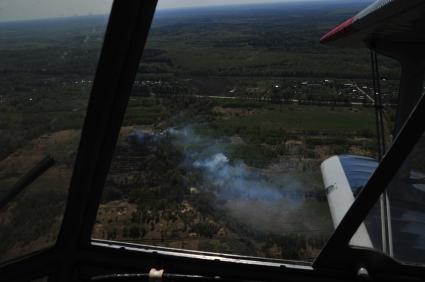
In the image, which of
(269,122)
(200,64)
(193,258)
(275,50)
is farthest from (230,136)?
(193,258)

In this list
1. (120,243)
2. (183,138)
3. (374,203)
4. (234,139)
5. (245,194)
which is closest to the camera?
(374,203)

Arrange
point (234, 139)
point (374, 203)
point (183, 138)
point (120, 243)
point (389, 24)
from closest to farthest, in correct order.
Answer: point (374, 203)
point (389, 24)
point (120, 243)
point (183, 138)
point (234, 139)

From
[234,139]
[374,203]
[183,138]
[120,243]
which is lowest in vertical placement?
[234,139]

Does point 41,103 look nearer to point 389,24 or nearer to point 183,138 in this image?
point 389,24

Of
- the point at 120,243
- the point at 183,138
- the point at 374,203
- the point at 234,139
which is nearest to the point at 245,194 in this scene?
the point at 183,138

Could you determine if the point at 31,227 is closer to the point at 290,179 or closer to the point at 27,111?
the point at 27,111

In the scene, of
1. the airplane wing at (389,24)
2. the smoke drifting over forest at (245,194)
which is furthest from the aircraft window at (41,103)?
the airplane wing at (389,24)
